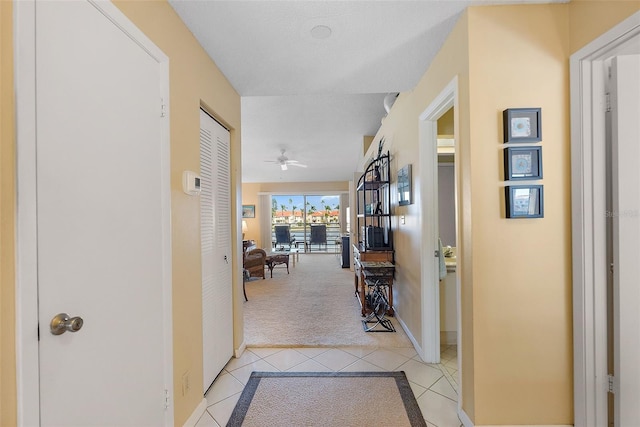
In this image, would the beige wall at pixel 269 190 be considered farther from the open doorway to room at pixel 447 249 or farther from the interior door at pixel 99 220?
the interior door at pixel 99 220

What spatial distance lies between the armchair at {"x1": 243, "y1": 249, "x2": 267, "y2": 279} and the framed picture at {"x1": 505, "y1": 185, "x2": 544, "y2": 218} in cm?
471

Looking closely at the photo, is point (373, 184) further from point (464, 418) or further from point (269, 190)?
point (269, 190)

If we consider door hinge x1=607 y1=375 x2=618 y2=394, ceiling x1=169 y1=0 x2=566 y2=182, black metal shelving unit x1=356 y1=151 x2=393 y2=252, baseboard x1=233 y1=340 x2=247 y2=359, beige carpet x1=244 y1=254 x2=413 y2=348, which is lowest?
beige carpet x1=244 y1=254 x2=413 y2=348

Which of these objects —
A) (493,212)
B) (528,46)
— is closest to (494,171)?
(493,212)

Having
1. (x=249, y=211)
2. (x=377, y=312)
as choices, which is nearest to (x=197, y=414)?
(x=377, y=312)

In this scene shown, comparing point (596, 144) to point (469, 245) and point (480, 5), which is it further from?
point (480, 5)

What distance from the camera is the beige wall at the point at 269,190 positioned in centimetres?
965

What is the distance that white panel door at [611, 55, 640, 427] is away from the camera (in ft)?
→ 4.51

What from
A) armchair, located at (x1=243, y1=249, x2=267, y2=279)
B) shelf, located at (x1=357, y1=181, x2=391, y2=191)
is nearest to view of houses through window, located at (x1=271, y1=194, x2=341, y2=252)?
armchair, located at (x1=243, y1=249, x2=267, y2=279)

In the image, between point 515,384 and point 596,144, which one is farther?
point 515,384

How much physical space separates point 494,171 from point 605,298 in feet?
2.78

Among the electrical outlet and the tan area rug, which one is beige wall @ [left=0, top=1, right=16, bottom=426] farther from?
the tan area rug

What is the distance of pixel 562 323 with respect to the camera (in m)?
1.58

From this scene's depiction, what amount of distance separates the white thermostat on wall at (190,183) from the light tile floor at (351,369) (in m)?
1.39
